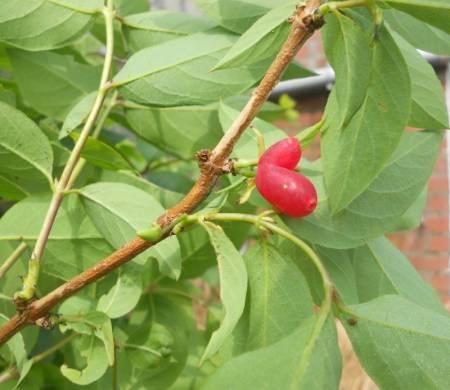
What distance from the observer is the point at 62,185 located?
1.74 ft

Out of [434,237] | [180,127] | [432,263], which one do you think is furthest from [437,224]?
[180,127]

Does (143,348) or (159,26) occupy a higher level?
(159,26)

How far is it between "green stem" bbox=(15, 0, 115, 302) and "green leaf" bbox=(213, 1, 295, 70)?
0.44 feet

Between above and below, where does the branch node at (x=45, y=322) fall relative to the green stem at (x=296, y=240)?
below

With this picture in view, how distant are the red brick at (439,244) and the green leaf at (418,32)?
8.49ft

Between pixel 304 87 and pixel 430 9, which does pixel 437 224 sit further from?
pixel 430 9

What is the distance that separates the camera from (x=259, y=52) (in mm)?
457

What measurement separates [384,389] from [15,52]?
17.3 inches

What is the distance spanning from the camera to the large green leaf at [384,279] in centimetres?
57

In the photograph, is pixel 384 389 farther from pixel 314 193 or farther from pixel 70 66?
pixel 70 66

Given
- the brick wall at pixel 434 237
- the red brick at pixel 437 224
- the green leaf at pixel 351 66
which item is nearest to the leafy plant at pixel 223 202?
the green leaf at pixel 351 66

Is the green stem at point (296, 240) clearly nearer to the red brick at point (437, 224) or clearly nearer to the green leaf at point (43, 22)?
the green leaf at point (43, 22)

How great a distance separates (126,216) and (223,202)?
0.28ft

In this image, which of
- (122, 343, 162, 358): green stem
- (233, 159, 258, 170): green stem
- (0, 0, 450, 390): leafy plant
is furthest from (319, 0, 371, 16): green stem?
(122, 343, 162, 358): green stem
